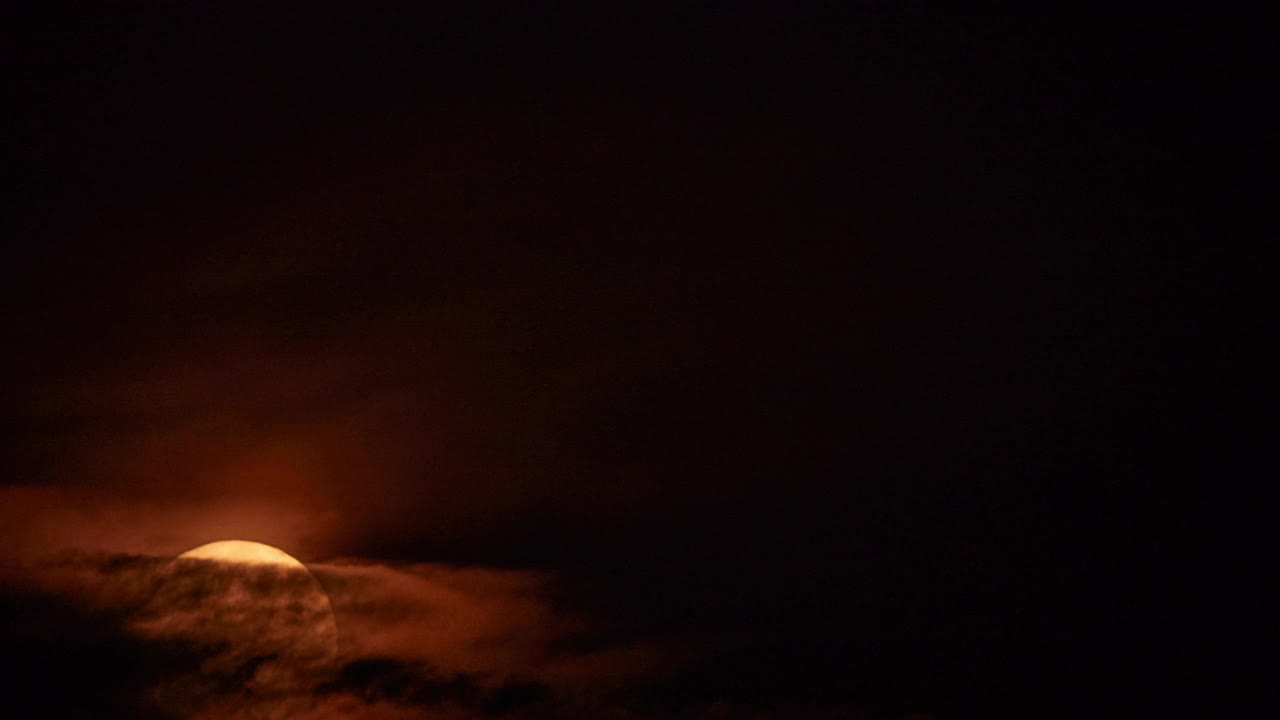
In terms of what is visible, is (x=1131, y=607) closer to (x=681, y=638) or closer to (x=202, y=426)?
(x=681, y=638)

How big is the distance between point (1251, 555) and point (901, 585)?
6.99ft

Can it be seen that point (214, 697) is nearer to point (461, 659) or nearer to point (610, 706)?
point (461, 659)

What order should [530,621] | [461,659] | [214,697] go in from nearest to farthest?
[214,697] < [461,659] < [530,621]

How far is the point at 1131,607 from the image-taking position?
4.51 m

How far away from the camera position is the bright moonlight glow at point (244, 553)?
4.29m

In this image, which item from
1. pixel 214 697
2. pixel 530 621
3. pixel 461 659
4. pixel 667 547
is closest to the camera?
pixel 214 697

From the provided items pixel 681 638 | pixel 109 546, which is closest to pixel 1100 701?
pixel 681 638

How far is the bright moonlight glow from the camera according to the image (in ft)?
14.1

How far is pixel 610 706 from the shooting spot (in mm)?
3873

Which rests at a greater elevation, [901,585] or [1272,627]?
[901,585]

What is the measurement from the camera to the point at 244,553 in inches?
171

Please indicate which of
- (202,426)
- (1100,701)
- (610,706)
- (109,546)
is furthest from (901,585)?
(109,546)

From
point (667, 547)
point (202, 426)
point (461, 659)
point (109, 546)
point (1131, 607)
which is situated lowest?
point (1131, 607)

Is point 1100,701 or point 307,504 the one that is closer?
point 1100,701
